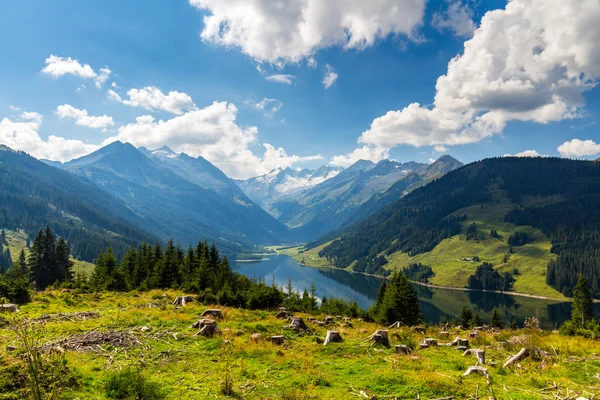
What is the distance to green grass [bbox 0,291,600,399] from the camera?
15.1 metres

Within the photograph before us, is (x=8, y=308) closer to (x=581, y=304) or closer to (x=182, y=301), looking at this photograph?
(x=182, y=301)

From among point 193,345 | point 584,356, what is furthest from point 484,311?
point 193,345

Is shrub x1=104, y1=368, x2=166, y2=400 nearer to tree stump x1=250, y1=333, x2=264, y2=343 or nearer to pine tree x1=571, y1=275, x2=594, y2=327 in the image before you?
tree stump x1=250, y1=333, x2=264, y2=343

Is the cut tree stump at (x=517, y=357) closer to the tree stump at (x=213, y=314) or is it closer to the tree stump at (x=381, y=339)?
the tree stump at (x=381, y=339)

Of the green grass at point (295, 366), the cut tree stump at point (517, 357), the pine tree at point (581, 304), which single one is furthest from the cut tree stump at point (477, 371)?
the pine tree at point (581, 304)

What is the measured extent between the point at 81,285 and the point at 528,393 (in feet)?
192

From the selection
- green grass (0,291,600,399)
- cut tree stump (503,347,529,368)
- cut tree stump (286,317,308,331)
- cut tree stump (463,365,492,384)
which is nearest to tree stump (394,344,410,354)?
green grass (0,291,600,399)

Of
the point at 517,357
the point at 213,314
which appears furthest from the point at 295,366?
the point at 213,314

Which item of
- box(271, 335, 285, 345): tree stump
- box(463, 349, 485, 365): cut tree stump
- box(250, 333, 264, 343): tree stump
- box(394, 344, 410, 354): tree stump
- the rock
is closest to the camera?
box(463, 349, 485, 365): cut tree stump

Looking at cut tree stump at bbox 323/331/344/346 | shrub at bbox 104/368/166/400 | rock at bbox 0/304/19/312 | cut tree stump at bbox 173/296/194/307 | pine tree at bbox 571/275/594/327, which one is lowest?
pine tree at bbox 571/275/594/327

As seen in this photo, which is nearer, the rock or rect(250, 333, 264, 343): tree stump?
rect(250, 333, 264, 343): tree stump

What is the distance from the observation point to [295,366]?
738 inches

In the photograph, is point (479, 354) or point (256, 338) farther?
point (256, 338)

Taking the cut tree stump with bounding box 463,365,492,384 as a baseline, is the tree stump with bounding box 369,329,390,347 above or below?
below
